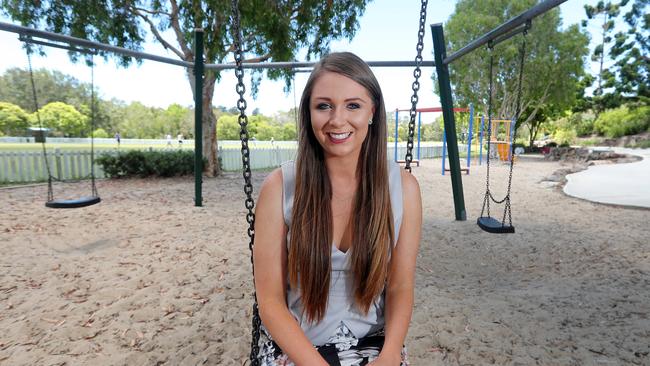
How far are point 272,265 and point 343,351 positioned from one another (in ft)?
1.24

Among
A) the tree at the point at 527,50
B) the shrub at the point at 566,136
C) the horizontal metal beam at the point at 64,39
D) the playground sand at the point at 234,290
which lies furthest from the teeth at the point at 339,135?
the shrub at the point at 566,136

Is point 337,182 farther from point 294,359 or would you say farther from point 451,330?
point 451,330

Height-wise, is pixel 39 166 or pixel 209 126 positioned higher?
pixel 209 126

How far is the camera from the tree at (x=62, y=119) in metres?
35.2

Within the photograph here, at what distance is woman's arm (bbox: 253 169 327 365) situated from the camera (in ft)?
3.90

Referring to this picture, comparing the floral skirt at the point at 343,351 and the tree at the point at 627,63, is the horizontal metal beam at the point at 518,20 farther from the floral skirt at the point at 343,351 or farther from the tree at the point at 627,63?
the tree at the point at 627,63

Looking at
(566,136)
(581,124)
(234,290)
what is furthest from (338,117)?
(581,124)

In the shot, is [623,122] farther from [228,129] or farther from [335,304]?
[228,129]

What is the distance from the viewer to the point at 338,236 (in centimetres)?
128

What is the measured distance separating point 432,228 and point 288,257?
4251mm

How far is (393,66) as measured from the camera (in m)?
4.41

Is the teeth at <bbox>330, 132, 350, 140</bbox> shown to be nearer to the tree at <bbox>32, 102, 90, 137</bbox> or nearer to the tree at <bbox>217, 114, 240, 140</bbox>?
the tree at <bbox>217, 114, 240, 140</bbox>

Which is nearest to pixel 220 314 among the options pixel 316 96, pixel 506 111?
pixel 316 96

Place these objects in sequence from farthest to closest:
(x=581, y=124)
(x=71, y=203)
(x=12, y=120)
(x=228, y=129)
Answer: (x=228, y=129) < (x=12, y=120) < (x=581, y=124) < (x=71, y=203)
